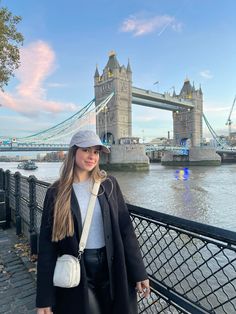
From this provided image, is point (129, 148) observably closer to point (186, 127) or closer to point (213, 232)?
point (186, 127)

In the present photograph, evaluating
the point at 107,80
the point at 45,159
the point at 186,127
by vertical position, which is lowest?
the point at 45,159

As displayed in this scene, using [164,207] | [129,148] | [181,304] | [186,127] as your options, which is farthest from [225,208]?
[186,127]

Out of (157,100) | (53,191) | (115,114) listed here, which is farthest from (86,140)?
(157,100)

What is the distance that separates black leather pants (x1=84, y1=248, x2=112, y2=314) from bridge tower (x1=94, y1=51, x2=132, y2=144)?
53450mm

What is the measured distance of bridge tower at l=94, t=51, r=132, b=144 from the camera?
5656 centimetres

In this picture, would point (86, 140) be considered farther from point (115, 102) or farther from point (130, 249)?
point (115, 102)

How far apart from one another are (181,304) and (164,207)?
1129 centimetres

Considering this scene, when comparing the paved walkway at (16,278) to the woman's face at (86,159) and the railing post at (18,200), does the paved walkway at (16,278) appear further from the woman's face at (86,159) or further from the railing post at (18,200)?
the woman's face at (86,159)

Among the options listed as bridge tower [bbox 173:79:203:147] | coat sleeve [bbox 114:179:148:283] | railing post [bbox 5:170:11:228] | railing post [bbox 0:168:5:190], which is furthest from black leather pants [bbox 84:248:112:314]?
bridge tower [bbox 173:79:203:147]

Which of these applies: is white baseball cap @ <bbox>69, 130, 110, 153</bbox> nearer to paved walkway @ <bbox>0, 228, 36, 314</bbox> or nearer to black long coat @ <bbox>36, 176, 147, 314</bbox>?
black long coat @ <bbox>36, 176, 147, 314</bbox>

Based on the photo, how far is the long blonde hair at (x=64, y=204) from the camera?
60.2 inches

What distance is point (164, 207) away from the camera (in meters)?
12.7

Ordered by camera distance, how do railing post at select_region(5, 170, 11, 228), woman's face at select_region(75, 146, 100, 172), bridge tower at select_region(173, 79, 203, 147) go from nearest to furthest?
woman's face at select_region(75, 146, 100, 172) < railing post at select_region(5, 170, 11, 228) < bridge tower at select_region(173, 79, 203, 147)

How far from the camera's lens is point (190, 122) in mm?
77312
